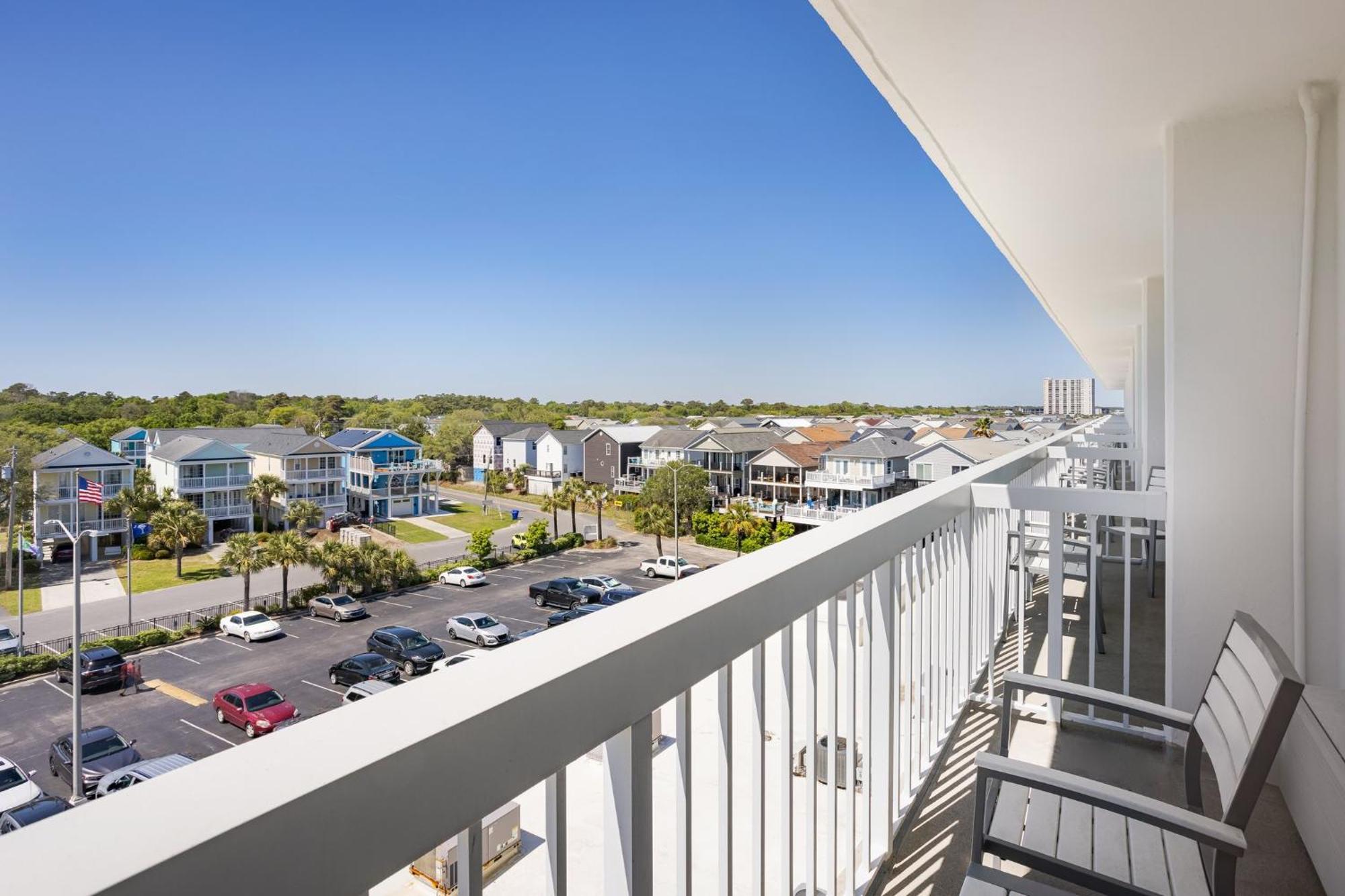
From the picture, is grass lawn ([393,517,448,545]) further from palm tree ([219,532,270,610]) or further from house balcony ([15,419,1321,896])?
house balcony ([15,419,1321,896])

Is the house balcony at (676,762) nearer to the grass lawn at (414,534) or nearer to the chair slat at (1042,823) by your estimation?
the chair slat at (1042,823)

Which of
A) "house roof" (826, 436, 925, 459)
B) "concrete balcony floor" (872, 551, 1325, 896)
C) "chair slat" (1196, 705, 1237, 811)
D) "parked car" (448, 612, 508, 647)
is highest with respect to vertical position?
"house roof" (826, 436, 925, 459)

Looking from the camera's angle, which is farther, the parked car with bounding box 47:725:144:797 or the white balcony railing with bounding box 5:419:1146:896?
the parked car with bounding box 47:725:144:797

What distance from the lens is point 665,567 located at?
2.27 m

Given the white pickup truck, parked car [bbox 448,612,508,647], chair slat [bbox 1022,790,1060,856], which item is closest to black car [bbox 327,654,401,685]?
parked car [bbox 448,612,508,647]

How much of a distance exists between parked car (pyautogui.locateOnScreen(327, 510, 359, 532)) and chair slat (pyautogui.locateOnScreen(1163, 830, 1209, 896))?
7.32 ft

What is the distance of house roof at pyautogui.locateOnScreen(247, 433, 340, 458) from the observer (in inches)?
93.1

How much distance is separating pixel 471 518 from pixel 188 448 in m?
0.92

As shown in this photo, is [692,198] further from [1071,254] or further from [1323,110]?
[1323,110]

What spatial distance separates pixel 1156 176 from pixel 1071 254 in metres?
1.65

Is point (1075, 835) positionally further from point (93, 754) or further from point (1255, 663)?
point (93, 754)

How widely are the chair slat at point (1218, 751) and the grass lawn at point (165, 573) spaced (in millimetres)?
2247

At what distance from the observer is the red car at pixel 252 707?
117cm

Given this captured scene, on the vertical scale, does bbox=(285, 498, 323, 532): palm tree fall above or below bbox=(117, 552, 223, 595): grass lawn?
above
